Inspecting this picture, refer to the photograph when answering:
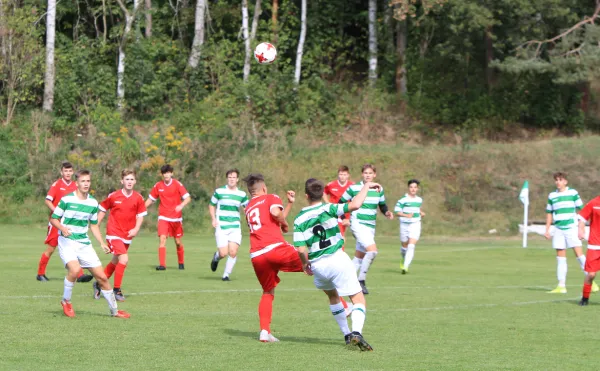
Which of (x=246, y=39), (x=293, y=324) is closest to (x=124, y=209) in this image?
(x=293, y=324)

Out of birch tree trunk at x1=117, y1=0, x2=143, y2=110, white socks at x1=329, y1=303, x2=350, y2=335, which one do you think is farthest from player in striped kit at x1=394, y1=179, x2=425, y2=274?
birch tree trunk at x1=117, y1=0, x2=143, y2=110

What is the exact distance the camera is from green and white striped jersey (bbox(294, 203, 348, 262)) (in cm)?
966

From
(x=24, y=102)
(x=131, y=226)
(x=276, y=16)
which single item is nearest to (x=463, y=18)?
(x=276, y=16)

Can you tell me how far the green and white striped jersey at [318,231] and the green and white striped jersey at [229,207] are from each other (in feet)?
25.8

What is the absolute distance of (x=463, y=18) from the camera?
4059 centimetres

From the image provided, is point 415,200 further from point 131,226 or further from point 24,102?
point 24,102

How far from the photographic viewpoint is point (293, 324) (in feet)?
38.2

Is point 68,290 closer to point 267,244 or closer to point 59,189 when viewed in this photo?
point 267,244

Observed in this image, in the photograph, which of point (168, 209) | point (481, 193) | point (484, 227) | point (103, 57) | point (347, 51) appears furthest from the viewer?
point (347, 51)

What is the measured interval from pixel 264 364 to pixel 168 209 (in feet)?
38.1

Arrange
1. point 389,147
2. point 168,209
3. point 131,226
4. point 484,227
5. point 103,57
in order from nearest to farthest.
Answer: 1. point 131,226
2. point 168,209
3. point 484,227
4. point 389,147
5. point 103,57

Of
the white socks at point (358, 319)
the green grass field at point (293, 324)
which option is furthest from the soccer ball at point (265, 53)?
the white socks at point (358, 319)

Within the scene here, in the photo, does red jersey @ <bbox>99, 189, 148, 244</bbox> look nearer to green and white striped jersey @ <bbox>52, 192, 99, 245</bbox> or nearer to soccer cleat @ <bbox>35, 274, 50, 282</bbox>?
green and white striped jersey @ <bbox>52, 192, 99, 245</bbox>

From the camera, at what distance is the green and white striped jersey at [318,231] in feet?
31.7
